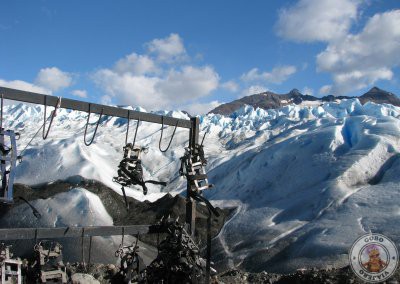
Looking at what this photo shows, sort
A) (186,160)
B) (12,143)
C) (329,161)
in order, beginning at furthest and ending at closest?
(329,161) < (186,160) < (12,143)

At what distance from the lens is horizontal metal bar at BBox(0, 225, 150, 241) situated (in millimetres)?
3926

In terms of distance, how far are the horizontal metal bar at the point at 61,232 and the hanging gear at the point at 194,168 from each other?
0.72 m

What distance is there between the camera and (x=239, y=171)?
16000mm

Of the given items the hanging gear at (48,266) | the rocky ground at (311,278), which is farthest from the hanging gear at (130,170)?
the rocky ground at (311,278)

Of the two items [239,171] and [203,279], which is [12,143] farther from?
[239,171]

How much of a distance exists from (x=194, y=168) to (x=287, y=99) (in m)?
99.8

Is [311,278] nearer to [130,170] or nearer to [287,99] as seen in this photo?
[130,170]

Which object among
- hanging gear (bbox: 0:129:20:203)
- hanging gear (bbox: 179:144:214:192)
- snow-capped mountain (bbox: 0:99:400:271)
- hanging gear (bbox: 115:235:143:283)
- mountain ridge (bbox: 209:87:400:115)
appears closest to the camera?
hanging gear (bbox: 0:129:20:203)

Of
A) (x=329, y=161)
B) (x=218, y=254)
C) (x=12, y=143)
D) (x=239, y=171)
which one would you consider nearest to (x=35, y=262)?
(x=12, y=143)

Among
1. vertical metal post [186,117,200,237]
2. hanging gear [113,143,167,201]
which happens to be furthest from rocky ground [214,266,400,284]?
hanging gear [113,143,167,201]

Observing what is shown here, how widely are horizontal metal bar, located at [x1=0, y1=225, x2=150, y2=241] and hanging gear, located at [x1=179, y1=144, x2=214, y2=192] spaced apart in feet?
2.35

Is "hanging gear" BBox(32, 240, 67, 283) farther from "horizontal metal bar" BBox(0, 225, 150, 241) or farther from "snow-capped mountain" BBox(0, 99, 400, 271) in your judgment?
"snow-capped mountain" BBox(0, 99, 400, 271)

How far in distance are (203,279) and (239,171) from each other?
11.8 meters

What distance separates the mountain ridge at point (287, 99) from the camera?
8819cm
